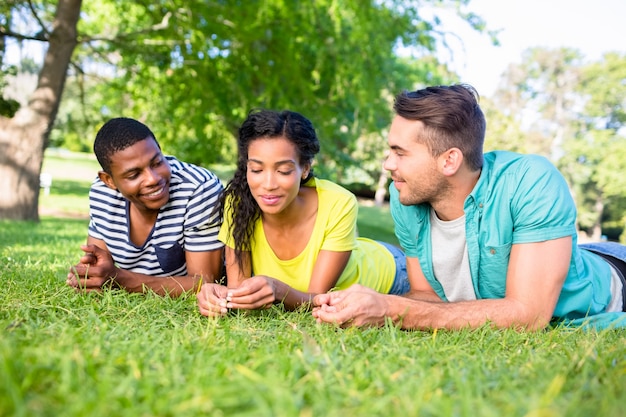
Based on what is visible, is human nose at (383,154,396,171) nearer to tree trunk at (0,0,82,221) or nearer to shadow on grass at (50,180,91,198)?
tree trunk at (0,0,82,221)

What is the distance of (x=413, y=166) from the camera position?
347 cm

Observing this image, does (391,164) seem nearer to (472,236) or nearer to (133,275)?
(472,236)

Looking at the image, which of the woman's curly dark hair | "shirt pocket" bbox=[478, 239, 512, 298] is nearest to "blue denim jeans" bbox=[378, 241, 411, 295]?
"shirt pocket" bbox=[478, 239, 512, 298]

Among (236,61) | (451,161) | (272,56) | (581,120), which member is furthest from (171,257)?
(581,120)

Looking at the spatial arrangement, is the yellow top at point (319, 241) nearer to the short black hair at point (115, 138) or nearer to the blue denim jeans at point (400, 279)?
the blue denim jeans at point (400, 279)

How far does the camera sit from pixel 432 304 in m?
3.09

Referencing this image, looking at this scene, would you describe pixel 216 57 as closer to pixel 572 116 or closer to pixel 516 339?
pixel 516 339

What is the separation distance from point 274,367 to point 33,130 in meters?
9.74

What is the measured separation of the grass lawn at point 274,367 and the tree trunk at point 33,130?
7.77 meters

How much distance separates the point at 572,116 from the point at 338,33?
1754 inches

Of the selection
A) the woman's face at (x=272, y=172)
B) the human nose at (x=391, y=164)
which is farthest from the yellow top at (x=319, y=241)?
the human nose at (x=391, y=164)

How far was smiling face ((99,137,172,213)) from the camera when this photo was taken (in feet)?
12.3

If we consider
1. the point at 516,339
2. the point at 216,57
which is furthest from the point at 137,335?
the point at 216,57

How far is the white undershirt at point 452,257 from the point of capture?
3.66 meters
